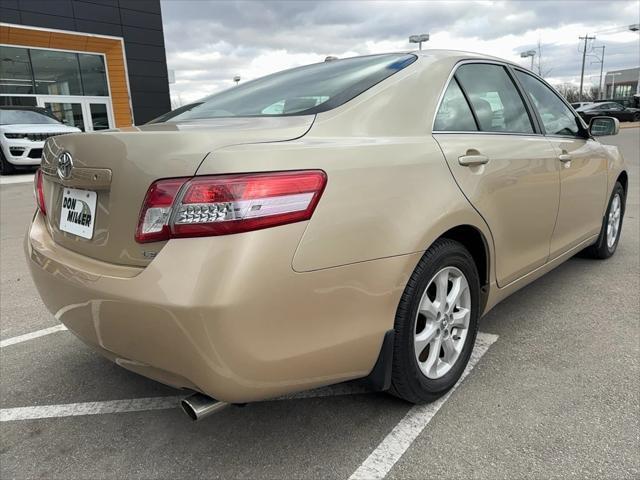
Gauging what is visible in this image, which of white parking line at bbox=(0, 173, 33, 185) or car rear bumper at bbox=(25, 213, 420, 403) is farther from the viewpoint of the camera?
white parking line at bbox=(0, 173, 33, 185)

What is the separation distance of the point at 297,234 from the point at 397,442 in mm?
1009

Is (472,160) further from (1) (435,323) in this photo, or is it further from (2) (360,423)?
(2) (360,423)

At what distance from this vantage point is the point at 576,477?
5.94 feet

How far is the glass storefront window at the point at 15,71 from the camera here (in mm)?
19031

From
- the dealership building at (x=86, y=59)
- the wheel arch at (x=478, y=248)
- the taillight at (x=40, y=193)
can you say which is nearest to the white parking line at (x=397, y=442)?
the wheel arch at (x=478, y=248)

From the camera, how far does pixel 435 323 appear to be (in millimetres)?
2207

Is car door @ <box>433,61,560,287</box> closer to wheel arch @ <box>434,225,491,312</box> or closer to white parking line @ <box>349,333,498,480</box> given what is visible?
wheel arch @ <box>434,225,491,312</box>

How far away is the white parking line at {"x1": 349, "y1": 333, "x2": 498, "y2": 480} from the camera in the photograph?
1888mm

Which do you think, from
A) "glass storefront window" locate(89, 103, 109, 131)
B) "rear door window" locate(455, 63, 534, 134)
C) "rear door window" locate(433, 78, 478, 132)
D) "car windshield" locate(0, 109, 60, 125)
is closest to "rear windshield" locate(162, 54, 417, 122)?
"rear door window" locate(433, 78, 478, 132)

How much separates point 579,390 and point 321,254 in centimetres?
153

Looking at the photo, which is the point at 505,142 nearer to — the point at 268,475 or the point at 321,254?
the point at 321,254

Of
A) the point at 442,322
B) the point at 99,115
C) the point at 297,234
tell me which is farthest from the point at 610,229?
the point at 99,115

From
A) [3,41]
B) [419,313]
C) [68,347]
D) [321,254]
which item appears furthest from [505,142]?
[3,41]

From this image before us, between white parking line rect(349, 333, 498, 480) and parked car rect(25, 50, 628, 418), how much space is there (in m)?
0.09
